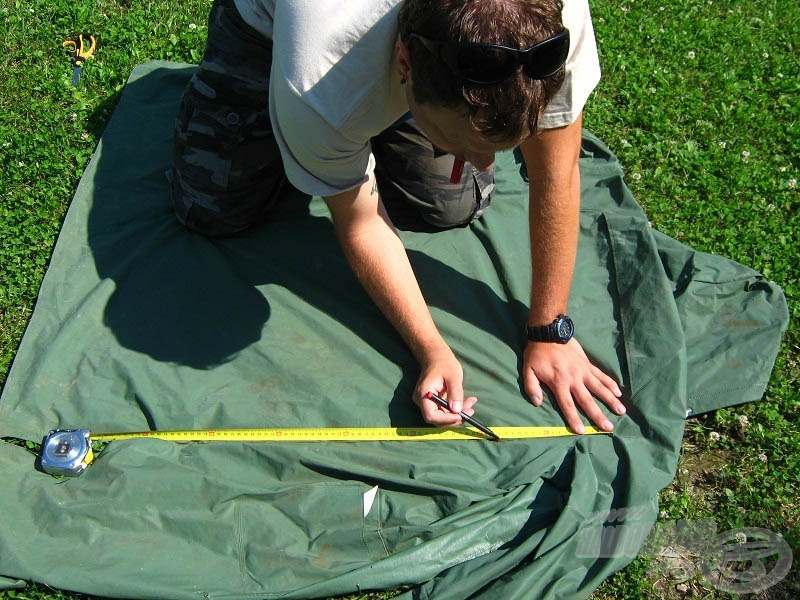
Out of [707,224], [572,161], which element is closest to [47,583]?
[572,161]

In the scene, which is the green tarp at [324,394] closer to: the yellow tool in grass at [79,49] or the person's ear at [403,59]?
the yellow tool in grass at [79,49]

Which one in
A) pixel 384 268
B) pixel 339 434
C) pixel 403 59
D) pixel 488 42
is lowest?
pixel 339 434

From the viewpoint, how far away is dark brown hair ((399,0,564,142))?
1.94m

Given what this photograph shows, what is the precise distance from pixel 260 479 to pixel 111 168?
196cm

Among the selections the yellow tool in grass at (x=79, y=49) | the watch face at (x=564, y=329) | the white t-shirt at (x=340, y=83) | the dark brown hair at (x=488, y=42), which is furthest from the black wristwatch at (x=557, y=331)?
the yellow tool in grass at (x=79, y=49)

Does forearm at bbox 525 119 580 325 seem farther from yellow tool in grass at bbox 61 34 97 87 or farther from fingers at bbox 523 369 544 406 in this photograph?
yellow tool in grass at bbox 61 34 97 87

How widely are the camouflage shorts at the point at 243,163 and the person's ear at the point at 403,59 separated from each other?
4.30 feet

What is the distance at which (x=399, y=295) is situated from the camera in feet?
10.1

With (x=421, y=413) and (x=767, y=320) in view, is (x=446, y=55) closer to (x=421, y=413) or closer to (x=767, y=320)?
(x=421, y=413)

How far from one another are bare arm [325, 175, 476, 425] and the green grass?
936mm

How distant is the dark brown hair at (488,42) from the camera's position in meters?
1.94

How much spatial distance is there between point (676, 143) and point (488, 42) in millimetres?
2896

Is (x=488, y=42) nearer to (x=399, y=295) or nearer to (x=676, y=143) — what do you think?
(x=399, y=295)

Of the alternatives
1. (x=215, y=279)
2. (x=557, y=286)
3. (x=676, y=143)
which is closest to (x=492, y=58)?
(x=557, y=286)
